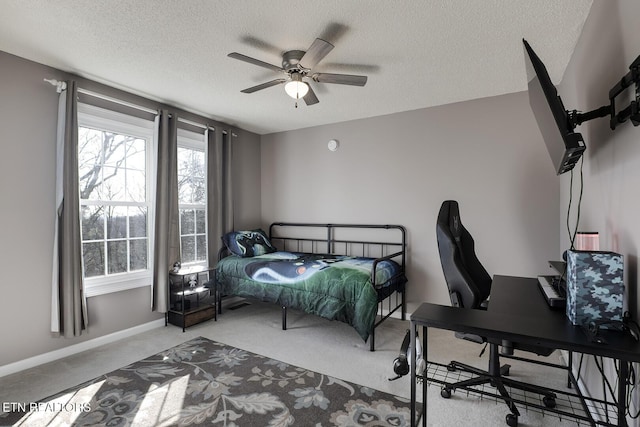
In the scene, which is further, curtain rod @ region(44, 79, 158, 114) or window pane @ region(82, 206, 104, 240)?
window pane @ region(82, 206, 104, 240)

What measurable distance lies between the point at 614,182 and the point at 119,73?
344 cm

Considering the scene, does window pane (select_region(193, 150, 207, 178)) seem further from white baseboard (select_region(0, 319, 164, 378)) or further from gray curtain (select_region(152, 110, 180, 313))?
white baseboard (select_region(0, 319, 164, 378))

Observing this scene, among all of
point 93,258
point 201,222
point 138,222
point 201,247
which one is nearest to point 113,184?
point 138,222

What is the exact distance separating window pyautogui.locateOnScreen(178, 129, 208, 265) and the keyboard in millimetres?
3434

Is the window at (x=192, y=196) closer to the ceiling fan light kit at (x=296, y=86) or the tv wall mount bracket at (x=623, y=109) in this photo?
the ceiling fan light kit at (x=296, y=86)

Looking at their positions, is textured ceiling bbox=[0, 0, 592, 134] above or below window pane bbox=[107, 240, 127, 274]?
above

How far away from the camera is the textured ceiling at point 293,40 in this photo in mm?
1777

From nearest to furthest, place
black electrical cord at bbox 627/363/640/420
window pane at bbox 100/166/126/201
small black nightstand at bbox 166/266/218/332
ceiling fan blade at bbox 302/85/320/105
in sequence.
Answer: black electrical cord at bbox 627/363/640/420
ceiling fan blade at bbox 302/85/320/105
window pane at bbox 100/166/126/201
small black nightstand at bbox 166/266/218/332

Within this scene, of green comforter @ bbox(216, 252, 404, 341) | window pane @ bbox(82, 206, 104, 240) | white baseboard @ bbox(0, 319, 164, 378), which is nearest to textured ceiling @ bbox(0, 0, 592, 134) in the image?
window pane @ bbox(82, 206, 104, 240)

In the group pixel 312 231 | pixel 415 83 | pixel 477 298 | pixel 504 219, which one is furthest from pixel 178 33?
pixel 504 219

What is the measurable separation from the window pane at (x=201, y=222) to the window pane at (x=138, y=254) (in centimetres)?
67

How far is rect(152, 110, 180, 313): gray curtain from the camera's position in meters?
3.21

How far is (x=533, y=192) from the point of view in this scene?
2.97 m

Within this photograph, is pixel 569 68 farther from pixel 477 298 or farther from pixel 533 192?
pixel 477 298
